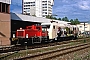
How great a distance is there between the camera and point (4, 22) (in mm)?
34594

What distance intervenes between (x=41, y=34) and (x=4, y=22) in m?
7.12

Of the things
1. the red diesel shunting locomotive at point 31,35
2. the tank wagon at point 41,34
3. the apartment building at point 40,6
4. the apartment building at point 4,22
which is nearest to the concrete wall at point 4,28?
the apartment building at point 4,22

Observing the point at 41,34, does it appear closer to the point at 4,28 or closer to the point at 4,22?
the point at 4,28

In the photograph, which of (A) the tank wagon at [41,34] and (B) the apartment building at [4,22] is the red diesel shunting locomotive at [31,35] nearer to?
(A) the tank wagon at [41,34]

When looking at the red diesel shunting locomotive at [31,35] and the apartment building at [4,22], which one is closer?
the red diesel shunting locomotive at [31,35]

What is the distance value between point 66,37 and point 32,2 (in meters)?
130

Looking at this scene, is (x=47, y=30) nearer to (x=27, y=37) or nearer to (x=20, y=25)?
(x=27, y=37)

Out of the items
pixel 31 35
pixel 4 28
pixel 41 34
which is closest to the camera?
pixel 31 35

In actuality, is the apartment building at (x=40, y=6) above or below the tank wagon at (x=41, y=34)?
above

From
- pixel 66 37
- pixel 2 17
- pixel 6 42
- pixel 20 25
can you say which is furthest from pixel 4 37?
pixel 66 37

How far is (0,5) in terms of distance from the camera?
111ft

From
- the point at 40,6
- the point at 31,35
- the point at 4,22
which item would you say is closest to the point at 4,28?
the point at 4,22

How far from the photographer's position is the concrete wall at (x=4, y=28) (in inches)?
1329

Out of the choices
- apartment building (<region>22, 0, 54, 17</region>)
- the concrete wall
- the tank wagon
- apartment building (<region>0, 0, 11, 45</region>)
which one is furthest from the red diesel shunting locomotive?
apartment building (<region>22, 0, 54, 17</region>)
